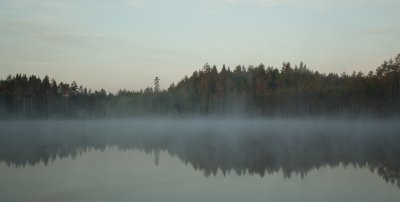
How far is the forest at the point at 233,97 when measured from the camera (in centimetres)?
7944

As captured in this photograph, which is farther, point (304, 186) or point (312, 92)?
point (312, 92)

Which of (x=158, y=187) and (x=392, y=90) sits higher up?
(x=392, y=90)

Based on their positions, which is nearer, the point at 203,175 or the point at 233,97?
the point at 203,175

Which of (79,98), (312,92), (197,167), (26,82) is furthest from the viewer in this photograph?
(79,98)

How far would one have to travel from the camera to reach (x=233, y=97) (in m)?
108

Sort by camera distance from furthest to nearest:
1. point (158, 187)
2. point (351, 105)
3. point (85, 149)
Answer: point (351, 105) < point (85, 149) < point (158, 187)

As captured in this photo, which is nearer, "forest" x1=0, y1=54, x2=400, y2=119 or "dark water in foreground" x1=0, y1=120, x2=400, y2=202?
"dark water in foreground" x1=0, y1=120, x2=400, y2=202

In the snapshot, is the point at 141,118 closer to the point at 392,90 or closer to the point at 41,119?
the point at 41,119

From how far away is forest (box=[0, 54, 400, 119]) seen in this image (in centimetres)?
7944

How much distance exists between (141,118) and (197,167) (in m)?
109

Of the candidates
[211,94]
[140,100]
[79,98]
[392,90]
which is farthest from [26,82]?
[392,90]

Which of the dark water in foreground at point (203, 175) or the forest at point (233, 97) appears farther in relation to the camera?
the forest at point (233, 97)

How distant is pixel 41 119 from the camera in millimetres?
110625

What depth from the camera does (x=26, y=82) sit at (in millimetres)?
108500
